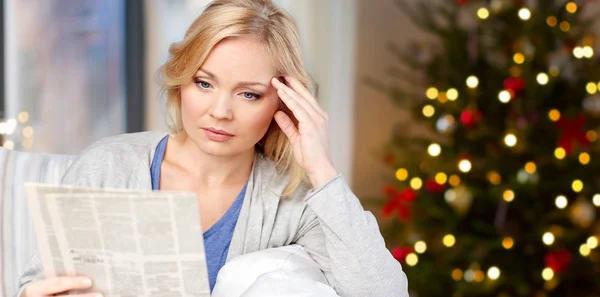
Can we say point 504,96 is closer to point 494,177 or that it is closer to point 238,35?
point 494,177

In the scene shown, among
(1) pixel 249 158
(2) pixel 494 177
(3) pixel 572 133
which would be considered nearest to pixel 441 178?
(2) pixel 494 177

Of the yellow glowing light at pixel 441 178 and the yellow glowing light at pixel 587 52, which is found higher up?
the yellow glowing light at pixel 587 52

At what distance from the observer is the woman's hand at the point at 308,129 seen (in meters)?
1.64

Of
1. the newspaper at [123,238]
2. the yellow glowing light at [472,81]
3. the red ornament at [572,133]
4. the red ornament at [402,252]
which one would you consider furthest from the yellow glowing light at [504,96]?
the newspaper at [123,238]

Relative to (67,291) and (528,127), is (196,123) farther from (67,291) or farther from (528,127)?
(528,127)

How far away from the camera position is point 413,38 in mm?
4395

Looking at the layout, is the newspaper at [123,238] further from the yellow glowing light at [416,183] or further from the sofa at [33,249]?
the yellow glowing light at [416,183]

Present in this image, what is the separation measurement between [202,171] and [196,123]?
0.21 meters

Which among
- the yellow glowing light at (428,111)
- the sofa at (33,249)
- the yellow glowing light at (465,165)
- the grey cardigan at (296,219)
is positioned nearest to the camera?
the sofa at (33,249)

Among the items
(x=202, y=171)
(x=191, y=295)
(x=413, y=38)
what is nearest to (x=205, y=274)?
(x=191, y=295)

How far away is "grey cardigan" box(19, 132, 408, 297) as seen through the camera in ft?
5.26

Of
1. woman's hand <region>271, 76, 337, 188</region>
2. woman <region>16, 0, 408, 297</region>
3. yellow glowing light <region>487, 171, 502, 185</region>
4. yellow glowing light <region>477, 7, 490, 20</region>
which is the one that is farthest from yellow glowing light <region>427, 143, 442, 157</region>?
woman's hand <region>271, 76, 337, 188</region>

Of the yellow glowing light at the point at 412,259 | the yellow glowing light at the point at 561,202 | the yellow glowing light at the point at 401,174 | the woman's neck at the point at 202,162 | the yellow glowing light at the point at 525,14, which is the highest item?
Answer: the yellow glowing light at the point at 525,14

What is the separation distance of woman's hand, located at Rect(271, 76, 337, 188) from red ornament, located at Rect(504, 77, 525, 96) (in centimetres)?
169
